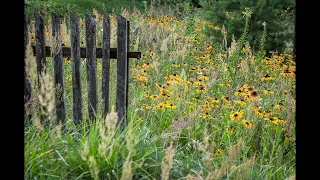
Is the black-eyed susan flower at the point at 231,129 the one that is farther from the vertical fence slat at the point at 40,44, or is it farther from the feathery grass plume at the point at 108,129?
the vertical fence slat at the point at 40,44

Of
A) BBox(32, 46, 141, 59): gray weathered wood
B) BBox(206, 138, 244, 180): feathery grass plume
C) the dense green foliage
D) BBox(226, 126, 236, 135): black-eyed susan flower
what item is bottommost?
BBox(226, 126, 236, 135): black-eyed susan flower

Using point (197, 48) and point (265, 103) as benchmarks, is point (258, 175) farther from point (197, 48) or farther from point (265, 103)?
point (197, 48)

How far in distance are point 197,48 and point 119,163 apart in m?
5.68

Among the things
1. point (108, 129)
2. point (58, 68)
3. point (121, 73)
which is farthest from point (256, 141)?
point (108, 129)

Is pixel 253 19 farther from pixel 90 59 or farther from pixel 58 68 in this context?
pixel 58 68

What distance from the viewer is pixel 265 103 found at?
489 centimetres

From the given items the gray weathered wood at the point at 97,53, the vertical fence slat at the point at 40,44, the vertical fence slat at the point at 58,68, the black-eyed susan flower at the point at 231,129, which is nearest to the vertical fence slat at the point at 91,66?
the gray weathered wood at the point at 97,53

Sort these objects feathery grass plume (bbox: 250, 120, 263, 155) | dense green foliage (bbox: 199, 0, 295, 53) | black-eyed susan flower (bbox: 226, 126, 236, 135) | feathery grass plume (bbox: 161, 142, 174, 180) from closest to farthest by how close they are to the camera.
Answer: feathery grass plume (bbox: 161, 142, 174, 180)
black-eyed susan flower (bbox: 226, 126, 236, 135)
feathery grass plume (bbox: 250, 120, 263, 155)
dense green foliage (bbox: 199, 0, 295, 53)

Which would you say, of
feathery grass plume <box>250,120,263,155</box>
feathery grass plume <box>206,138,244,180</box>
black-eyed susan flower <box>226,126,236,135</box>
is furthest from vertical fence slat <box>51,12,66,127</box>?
feathery grass plume <box>206,138,244,180</box>

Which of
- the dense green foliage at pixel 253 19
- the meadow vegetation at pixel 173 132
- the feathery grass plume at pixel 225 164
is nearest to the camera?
the feathery grass plume at pixel 225 164

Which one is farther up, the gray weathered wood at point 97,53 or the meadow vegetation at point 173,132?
the gray weathered wood at point 97,53

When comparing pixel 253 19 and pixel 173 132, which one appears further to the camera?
pixel 253 19

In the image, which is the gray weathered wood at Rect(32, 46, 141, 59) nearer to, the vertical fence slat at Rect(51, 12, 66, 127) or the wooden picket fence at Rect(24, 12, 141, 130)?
the wooden picket fence at Rect(24, 12, 141, 130)
